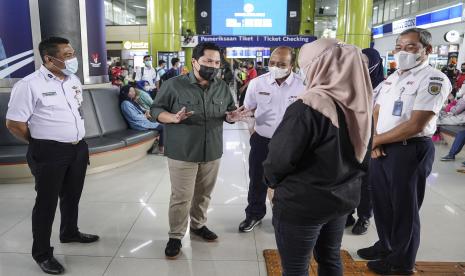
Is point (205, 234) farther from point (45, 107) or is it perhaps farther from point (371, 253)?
point (45, 107)

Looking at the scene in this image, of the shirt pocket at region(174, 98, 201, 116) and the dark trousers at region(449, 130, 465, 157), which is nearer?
the shirt pocket at region(174, 98, 201, 116)

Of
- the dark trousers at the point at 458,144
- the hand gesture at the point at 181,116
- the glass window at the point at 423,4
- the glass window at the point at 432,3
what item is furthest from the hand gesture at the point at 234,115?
the glass window at the point at 423,4

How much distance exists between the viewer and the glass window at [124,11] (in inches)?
979

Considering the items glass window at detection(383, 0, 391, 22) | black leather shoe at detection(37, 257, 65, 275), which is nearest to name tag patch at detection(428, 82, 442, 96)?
black leather shoe at detection(37, 257, 65, 275)

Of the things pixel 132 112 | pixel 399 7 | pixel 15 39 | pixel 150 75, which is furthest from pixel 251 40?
pixel 399 7

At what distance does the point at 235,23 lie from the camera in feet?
37.6

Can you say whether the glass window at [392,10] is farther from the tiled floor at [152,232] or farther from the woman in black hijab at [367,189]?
the woman in black hijab at [367,189]

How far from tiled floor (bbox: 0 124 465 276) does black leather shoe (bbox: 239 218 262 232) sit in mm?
54

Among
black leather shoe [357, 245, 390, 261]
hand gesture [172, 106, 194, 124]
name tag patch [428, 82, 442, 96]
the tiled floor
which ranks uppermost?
name tag patch [428, 82, 442, 96]

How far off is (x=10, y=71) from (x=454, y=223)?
5.30 m

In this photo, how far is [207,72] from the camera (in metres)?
2.63

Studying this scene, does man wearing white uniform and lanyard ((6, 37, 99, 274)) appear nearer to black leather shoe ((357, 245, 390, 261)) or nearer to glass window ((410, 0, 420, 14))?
black leather shoe ((357, 245, 390, 261))

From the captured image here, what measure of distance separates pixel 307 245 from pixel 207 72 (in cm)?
146

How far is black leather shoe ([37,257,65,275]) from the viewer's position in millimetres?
2508
